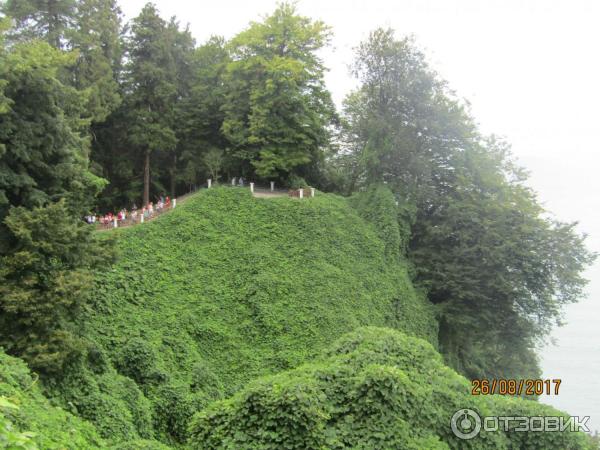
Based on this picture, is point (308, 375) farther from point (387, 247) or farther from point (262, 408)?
point (387, 247)

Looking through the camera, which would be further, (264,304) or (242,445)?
(264,304)

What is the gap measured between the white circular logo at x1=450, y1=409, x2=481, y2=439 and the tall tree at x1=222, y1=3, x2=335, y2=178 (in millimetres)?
15916

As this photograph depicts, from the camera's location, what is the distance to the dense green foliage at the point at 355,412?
774cm

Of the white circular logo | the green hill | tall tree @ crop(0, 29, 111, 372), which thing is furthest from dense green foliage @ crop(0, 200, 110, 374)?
the white circular logo

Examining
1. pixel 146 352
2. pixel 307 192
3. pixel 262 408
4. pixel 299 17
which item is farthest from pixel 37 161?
pixel 299 17

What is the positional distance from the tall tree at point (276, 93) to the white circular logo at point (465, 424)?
15.9m

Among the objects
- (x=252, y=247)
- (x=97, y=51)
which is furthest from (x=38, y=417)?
(x=97, y=51)

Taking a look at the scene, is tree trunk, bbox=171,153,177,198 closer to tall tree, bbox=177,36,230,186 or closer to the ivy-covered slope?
tall tree, bbox=177,36,230,186

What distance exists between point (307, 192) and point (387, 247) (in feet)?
15.2

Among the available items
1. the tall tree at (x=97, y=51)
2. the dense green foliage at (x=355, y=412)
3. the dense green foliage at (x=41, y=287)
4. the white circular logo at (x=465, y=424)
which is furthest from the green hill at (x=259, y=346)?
the tall tree at (x=97, y=51)

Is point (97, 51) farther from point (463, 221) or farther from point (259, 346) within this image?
point (463, 221)

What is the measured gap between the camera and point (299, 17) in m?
24.3

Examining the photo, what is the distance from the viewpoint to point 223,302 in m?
16.1

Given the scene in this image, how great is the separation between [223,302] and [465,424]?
8.93 metres
